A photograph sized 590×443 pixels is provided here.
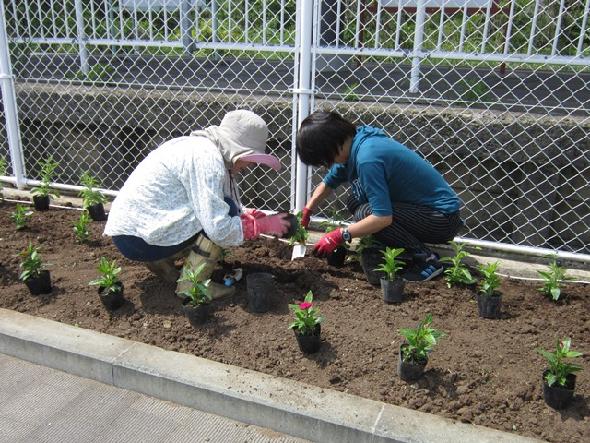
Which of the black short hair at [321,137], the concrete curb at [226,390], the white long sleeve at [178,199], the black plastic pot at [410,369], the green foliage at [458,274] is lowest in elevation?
the concrete curb at [226,390]

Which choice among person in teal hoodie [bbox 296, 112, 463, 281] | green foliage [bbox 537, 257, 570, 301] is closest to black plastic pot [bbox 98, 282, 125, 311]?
person in teal hoodie [bbox 296, 112, 463, 281]

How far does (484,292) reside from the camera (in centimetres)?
261

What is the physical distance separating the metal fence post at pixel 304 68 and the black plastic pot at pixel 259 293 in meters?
0.78

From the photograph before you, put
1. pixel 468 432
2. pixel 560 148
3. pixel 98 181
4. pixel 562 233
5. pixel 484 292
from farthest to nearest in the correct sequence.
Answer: pixel 98 181 < pixel 562 233 < pixel 560 148 < pixel 484 292 < pixel 468 432

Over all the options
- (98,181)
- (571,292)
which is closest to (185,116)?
(98,181)

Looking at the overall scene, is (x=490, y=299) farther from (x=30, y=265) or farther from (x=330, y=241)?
(x=30, y=265)

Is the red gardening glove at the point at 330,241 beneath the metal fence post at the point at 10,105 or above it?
beneath

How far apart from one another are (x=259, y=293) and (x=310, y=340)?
42 cm

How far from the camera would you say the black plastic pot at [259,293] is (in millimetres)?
2627

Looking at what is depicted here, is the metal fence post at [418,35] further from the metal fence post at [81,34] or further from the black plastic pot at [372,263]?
the metal fence post at [81,34]

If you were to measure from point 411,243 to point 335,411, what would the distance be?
1.21 meters

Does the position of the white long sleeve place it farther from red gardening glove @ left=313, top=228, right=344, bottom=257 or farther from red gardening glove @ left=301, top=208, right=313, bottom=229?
red gardening glove @ left=301, top=208, right=313, bottom=229

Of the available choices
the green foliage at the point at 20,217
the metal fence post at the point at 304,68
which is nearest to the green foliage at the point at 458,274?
the metal fence post at the point at 304,68

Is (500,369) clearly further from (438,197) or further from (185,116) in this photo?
(185,116)
